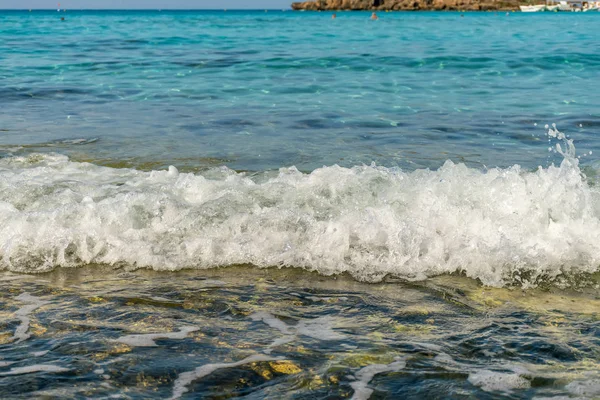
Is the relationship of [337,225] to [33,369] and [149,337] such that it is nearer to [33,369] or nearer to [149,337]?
[149,337]

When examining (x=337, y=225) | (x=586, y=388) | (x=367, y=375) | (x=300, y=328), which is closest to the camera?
(x=586, y=388)

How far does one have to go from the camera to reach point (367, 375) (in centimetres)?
281

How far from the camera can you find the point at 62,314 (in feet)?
11.5

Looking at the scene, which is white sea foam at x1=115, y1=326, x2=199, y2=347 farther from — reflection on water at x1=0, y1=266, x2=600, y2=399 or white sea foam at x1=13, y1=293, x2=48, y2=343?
white sea foam at x1=13, y1=293, x2=48, y2=343

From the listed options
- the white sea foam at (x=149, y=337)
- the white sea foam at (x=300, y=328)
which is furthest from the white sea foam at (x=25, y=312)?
the white sea foam at (x=300, y=328)

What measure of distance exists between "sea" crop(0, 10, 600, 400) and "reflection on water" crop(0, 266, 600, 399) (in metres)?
0.01

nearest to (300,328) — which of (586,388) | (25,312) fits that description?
(586,388)

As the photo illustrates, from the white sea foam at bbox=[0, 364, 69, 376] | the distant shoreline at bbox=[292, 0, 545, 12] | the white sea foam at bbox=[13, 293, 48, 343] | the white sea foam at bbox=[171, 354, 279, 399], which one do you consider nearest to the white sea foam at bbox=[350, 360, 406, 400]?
A: the white sea foam at bbox=[171, 354, 279, 399]

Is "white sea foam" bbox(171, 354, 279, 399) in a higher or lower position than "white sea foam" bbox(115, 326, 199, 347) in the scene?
higher

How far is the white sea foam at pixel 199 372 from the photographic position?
266 cm

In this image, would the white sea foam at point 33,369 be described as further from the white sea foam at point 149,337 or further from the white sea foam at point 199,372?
the white sea foam at point 199,372

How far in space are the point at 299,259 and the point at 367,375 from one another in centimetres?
173

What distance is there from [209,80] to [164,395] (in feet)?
40.4

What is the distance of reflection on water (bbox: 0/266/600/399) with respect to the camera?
8.87ft
